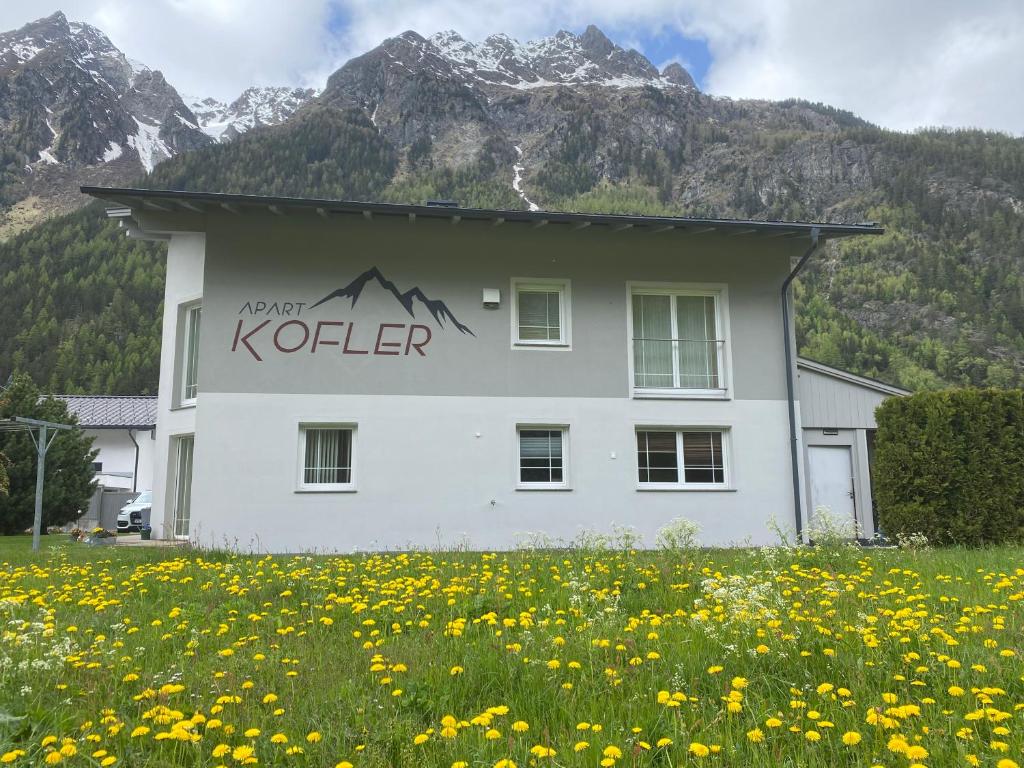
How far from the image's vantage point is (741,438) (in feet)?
47.5

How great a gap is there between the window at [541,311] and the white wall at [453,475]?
1254 mm

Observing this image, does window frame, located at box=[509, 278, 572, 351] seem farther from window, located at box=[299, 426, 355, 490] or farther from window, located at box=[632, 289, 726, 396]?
window, located at box=[299, 426, 355, 490]

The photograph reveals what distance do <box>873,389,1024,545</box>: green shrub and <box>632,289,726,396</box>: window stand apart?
372 centimetres

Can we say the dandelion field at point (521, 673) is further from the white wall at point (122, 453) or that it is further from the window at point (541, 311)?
the white wall at point (122, 453)

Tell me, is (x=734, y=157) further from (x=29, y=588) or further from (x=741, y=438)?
(x=29, y=588)

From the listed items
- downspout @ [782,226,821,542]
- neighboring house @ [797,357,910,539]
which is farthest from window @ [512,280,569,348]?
neighboring house @ [797,357,910,539]

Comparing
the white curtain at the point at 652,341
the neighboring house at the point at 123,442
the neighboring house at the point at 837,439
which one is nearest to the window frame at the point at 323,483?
the white curtain at the point at 652,341

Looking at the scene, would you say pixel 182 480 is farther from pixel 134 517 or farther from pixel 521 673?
pixel 134 517

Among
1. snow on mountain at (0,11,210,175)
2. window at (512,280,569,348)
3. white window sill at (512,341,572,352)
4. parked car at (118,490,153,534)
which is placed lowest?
parked car at (118,490,153,534)

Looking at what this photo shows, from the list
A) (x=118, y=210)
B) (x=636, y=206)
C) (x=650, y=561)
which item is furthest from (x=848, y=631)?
(x=636, y=206)

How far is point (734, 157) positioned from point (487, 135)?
4372 centimetres

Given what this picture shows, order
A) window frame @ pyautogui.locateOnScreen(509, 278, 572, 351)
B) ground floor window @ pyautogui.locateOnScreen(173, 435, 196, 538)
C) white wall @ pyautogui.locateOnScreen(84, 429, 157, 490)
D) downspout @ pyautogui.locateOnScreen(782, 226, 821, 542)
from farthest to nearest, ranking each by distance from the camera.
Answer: white wall @ pyautogui.locateOnScreen(84, 429, 157, 490) → ground floor window @ pyautogui.locateOnScreen(173, 435, 196, 538) → window frame @ pyautogui.locateOnScreen(509, 278, 572, 351) → downspout @ pyautogui.locateOnScreen(782, 226, 821, 542)

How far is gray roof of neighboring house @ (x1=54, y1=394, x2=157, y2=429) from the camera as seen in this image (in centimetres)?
4172

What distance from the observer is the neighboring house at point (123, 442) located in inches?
1614
